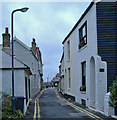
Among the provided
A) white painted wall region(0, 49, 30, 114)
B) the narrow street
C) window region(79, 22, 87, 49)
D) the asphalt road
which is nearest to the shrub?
white painted wall region(0, 49, 30, 114)

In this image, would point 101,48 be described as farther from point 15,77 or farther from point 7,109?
point 7,109

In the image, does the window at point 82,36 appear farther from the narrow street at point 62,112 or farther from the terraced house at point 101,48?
the narrow street at point 62,112

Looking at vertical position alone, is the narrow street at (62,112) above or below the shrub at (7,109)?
below

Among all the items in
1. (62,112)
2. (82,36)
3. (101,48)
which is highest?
(82,36)

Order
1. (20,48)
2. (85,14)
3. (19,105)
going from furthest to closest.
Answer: (20,48) < (85,14) < (19,105)

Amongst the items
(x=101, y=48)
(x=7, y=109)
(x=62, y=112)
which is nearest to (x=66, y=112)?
(x=62, y=112)

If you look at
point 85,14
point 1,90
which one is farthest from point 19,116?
point 85,14

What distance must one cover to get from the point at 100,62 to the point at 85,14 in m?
4.53

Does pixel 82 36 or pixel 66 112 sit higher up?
pixel 82 36

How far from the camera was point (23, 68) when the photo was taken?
11648mm

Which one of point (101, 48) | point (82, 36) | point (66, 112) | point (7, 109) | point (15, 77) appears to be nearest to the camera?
point (7, 109)

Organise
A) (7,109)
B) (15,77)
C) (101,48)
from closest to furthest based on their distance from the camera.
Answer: (7,109) < (15,77) < (101,48)

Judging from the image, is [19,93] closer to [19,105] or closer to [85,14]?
[19,105]

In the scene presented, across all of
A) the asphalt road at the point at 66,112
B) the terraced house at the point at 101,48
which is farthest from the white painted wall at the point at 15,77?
the terraced house at the point at 101,48
